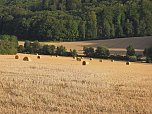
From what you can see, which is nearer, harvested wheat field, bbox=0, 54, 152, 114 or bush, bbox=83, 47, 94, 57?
harvested wheat field, bbox=0, 54, 152, 114

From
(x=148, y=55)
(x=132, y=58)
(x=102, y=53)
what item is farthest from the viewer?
(x=102, y=53)

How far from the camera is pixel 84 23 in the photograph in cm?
9769

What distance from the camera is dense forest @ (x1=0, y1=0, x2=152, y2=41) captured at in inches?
3666

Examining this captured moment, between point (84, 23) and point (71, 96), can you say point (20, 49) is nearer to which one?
point (84, 23)

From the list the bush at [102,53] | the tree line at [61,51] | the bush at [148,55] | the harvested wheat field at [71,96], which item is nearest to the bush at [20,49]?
the tree line at [61,51]

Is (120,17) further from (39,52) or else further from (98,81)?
(98,81)

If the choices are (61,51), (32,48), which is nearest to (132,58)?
(61,51)

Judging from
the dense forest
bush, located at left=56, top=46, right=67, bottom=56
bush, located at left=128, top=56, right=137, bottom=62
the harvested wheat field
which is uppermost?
the dense forest

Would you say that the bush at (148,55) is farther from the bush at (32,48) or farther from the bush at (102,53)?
the bush at (32,48)

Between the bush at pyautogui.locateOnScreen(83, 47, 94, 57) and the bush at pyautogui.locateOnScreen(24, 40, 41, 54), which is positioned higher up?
the bush at pyautogui.locateOnScreen(24, 40, 41, 54)

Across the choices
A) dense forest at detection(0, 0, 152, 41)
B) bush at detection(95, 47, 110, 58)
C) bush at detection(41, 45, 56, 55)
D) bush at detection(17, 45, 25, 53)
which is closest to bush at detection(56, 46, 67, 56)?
bush at detection(41, 45, 56, 55)

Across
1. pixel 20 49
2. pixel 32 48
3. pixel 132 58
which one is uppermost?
pixel 32 48

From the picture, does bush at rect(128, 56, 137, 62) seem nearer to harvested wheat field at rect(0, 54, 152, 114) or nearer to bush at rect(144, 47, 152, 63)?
bush at rect(144, 47, 152, 63)

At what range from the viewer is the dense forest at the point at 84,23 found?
306 feet
